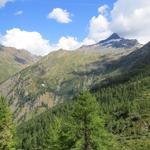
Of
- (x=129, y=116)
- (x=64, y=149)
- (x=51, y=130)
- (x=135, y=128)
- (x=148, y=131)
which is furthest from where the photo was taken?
(x=129, y=116)

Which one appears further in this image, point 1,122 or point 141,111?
point 141,111

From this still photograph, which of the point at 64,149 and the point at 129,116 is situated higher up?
the point at 129,116

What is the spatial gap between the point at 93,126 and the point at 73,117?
8.82 feet

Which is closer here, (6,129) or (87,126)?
(87,126)

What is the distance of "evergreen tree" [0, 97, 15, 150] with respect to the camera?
5522cm

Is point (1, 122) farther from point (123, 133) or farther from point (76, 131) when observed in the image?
point (123, 133)

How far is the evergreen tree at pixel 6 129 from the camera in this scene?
5522 cm

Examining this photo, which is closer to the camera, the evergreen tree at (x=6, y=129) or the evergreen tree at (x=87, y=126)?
the evergreen tree at (x=87, y=126)

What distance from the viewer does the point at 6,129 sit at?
182ft

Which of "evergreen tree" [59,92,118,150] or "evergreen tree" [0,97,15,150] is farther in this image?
"evergreen tree" [0,97,15,150]

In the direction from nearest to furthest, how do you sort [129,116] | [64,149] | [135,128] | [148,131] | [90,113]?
[90,113] → [64,149] → [148,131] → [135,128] → [129,116]

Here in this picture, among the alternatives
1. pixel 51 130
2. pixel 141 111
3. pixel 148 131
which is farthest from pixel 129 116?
pixel 51 130

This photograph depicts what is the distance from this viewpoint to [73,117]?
46.7 meters

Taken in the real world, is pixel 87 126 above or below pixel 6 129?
below
